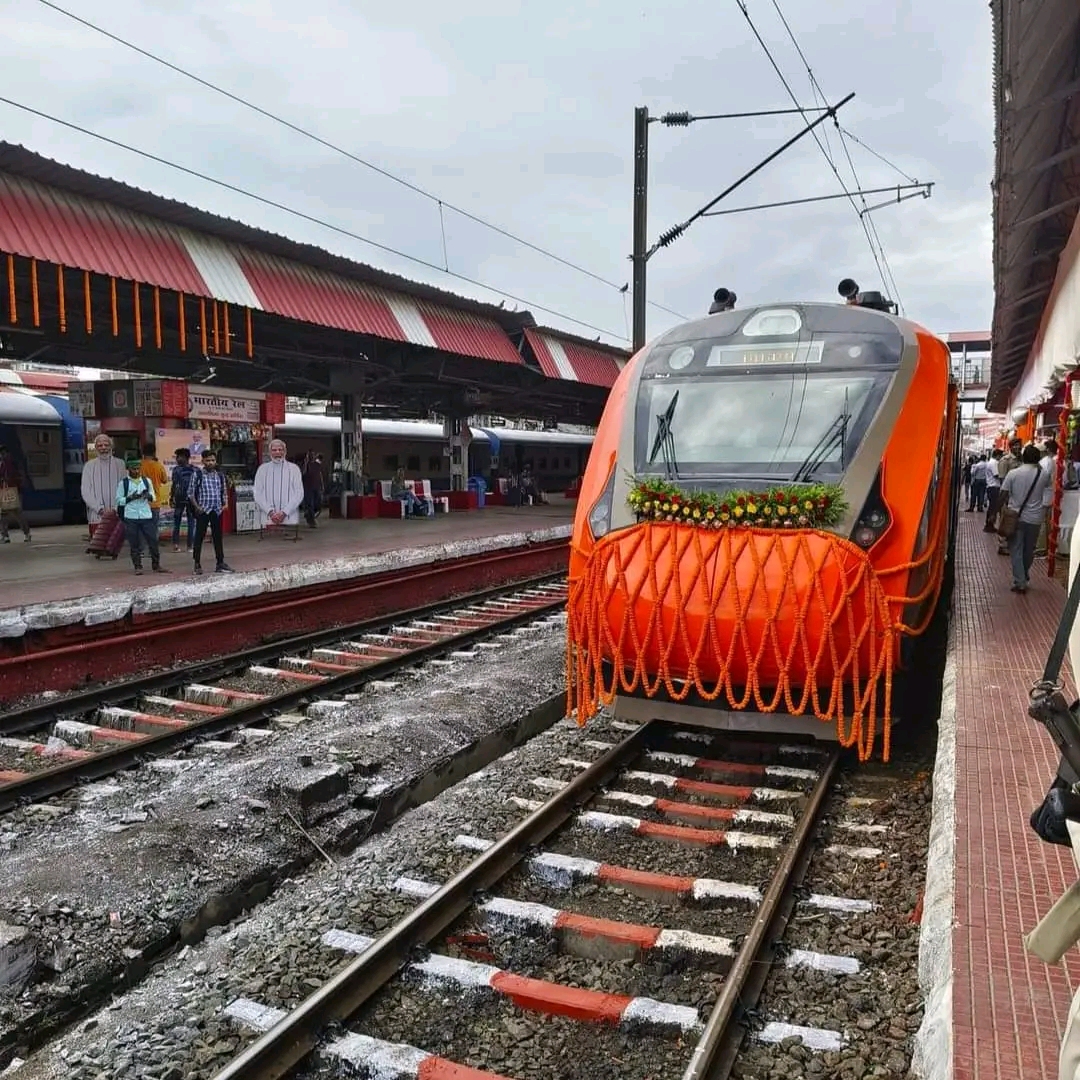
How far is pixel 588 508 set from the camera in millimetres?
6047

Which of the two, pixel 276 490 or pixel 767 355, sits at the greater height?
pixel 767 355

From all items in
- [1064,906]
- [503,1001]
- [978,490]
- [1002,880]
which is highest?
[978,490]

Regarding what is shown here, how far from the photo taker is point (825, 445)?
18.7 feet

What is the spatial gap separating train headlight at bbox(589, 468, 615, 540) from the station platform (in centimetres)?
225

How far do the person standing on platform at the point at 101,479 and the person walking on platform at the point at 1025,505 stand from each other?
11.5m

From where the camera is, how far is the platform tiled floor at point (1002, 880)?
8.33 feet

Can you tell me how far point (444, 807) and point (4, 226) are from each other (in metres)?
8.65

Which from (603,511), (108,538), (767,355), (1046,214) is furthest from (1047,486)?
(108,538)

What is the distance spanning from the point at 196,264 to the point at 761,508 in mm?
10167

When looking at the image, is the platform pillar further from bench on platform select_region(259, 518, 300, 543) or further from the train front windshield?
the train front windshield

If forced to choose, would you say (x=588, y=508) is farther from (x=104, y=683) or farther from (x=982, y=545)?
(x=982, y=545)

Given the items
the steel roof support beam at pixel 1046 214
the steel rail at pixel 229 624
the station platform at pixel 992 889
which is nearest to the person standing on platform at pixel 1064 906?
the station platform at pixel 992 889

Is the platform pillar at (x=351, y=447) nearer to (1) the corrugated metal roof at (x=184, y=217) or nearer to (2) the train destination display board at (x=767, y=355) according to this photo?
(1) the corrugated metal roof at (x=184, y=217)

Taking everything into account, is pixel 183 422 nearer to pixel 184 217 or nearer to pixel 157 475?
pixel 157 475
